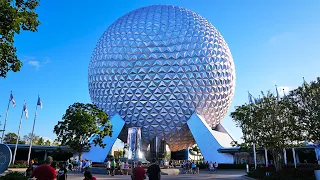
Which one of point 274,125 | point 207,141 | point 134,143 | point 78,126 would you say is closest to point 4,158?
point 78,126

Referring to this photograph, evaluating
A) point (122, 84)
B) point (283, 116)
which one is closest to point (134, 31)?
→ point (122, 84)

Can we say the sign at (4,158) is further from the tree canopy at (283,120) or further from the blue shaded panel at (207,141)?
the blue shaded panel at (207,141)

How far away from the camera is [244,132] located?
24.0m

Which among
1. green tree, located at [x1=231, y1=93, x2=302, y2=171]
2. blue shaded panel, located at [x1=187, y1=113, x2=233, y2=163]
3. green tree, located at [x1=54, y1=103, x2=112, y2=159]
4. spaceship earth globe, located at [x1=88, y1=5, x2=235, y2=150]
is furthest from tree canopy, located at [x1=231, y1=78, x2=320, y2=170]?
green tree, located at [x1=54, y1=103, x2=112, y2=159]

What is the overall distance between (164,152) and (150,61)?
12.8 metres

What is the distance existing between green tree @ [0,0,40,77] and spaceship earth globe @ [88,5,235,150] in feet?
81.4

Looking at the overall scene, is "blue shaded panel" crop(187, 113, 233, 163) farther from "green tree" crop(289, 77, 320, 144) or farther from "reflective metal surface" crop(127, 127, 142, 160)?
"green tree" crop(289, 77, 320, 144)

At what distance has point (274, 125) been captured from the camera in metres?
19.2

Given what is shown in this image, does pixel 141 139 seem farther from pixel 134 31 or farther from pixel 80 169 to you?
A: pixel 134 31

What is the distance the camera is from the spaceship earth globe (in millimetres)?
33812

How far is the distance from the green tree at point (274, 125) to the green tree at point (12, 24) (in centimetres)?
1464

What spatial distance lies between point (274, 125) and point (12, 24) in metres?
17.2

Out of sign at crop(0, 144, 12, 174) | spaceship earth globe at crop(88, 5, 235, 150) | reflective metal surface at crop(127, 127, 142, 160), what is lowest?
sign at crop(0, 144, 12, 174)

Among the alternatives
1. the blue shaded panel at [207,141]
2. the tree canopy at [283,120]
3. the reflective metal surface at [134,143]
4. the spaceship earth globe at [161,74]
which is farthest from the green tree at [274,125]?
the reflective metal surface at [134,143]
